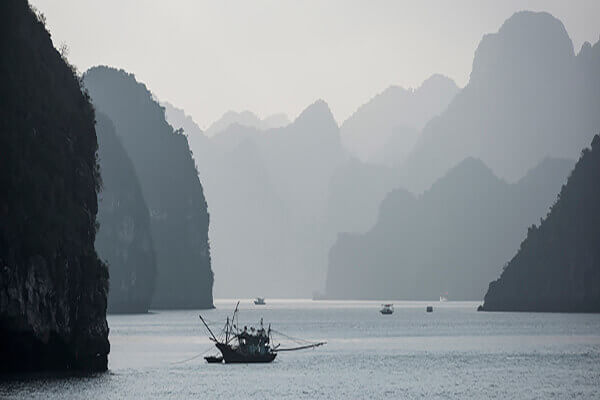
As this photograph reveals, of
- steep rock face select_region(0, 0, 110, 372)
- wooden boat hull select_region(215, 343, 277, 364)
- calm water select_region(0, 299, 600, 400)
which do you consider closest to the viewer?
steep rock face select_region(0, 0, 110, 372)

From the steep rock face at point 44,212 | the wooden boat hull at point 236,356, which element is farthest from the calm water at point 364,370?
the steep rock face at point 44,212

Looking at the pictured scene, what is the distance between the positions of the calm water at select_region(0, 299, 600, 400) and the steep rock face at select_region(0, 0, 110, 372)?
306 centimetres

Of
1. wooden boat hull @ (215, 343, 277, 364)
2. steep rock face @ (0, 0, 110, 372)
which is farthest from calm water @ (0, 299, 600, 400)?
steep rock face @ (0, 0, 110, 372)

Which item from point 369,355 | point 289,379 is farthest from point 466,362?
point 289,379

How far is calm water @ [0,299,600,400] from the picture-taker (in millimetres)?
81000

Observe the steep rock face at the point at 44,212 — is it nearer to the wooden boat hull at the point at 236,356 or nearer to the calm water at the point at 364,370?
the calm water at the point at 364,370

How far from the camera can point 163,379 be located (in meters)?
92.2

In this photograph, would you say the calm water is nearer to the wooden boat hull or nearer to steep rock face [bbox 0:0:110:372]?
the wooden boat hull

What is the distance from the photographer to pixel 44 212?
86438mm

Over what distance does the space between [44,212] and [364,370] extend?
31.1 metres

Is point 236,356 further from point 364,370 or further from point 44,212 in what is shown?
point 44,212

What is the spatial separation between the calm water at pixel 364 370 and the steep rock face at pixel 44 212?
3.06 metres

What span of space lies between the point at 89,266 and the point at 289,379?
57.0ft

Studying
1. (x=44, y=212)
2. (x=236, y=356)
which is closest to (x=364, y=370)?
(x=236, y=356)
